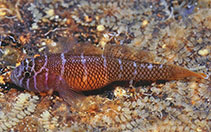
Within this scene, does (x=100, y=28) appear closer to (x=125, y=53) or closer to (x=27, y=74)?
(x=125, y=53)

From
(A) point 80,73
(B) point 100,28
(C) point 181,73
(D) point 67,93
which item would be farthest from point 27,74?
(C) point 181,73

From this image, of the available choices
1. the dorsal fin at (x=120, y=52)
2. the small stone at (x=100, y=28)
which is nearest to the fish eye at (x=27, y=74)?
the dorsal fin at (x=120, y=52)

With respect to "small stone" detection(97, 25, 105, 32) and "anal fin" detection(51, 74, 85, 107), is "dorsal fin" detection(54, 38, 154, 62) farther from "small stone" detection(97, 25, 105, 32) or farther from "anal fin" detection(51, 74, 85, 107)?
"small stone" detection(97, 25, 105, 32)

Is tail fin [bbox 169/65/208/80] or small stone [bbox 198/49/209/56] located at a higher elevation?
small stone [bbox 198/49/209/56]

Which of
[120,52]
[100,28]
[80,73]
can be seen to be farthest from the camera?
[100,28]

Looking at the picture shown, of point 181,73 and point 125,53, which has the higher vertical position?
point 125,53

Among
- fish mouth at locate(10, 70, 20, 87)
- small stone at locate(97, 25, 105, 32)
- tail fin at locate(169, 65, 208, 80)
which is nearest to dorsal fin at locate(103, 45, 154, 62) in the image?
tail fin at locate(169, 65, 208, 80)

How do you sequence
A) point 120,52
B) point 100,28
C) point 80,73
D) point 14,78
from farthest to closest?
1. point 100,28
2. point 120,52
3. point 14,78
4. point 80,73

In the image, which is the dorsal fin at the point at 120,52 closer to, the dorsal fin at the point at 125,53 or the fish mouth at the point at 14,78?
the dorsal fin at the point at 125,53
